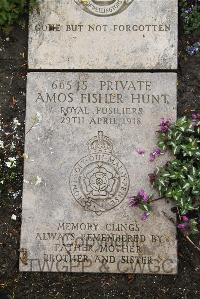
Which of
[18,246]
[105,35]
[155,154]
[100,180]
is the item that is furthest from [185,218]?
[105,35]

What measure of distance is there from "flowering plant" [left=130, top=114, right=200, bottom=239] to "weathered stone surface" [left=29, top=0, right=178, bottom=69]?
1.89 feet

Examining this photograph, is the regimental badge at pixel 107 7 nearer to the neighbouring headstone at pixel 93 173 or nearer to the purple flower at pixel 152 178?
the neighbouring headstone at pixel 93 173

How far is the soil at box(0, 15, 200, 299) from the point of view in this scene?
4.18 m

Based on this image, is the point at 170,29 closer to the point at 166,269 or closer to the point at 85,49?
the point at 85,49

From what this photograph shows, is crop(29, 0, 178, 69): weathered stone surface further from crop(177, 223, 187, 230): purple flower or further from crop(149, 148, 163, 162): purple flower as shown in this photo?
crop(177, 223, 187, 230): purple flower

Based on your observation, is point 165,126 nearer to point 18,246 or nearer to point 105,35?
point 105,35

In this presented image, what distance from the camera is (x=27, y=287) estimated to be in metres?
4.25

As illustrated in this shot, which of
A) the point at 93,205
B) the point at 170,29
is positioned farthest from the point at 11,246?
the point at 170,29

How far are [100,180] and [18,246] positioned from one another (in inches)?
34.9

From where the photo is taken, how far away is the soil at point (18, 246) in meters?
4.18

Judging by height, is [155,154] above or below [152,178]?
above

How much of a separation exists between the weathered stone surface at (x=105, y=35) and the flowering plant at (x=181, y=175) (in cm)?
57

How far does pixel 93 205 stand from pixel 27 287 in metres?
0.88

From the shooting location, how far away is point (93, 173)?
13.9 ft
